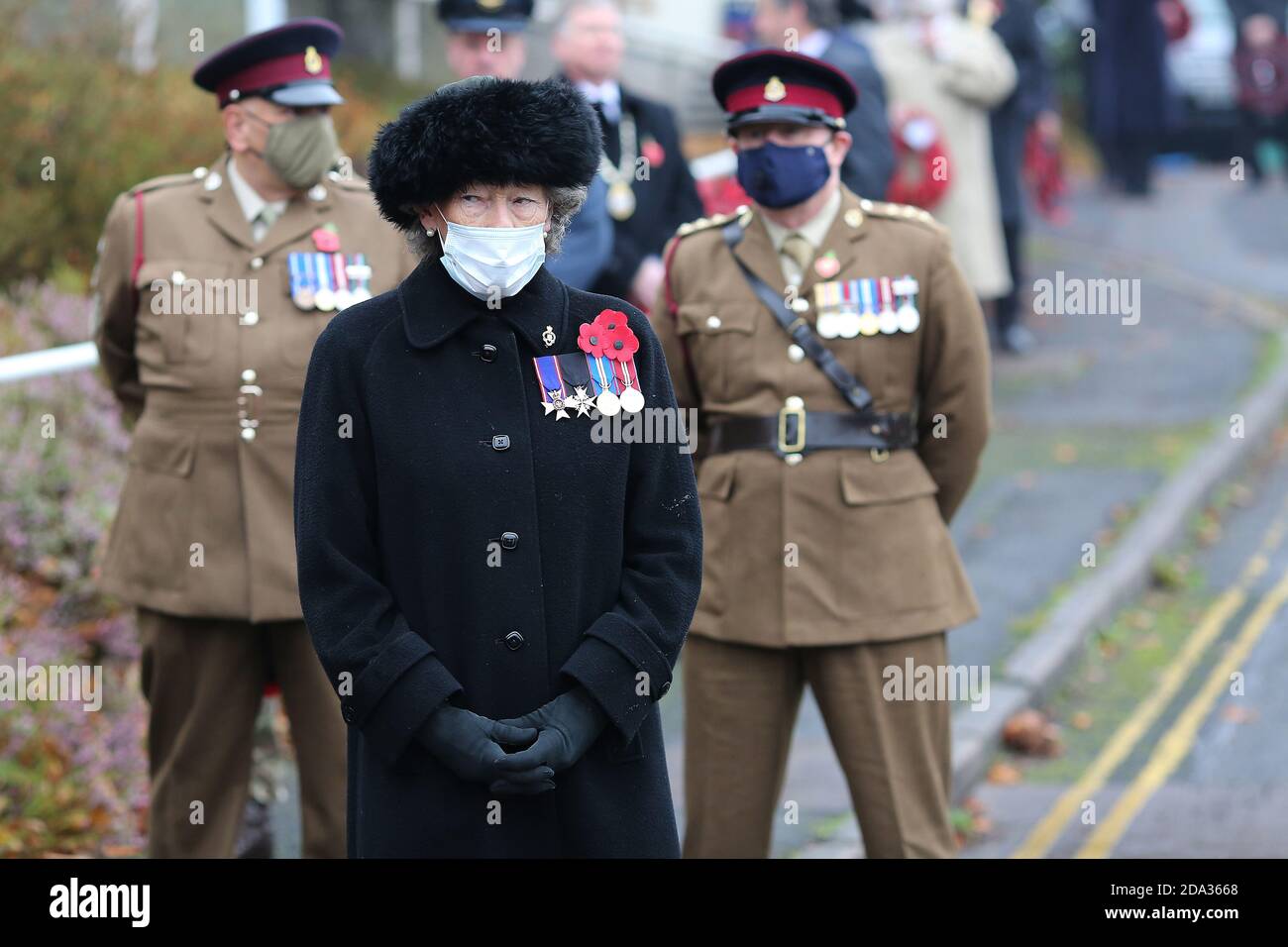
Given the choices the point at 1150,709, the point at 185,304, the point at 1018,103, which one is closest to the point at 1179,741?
the point at 1150,709

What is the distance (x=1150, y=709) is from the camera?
301 inches

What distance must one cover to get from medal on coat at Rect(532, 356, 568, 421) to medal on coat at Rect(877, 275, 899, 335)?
1.50m

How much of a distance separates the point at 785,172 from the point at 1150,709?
3562 millimetres

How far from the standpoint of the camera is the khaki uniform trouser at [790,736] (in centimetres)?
492

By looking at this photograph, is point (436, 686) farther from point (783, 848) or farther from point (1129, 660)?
point (1129, 660)

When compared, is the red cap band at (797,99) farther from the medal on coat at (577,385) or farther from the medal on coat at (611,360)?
the medal on coat at (577,385)

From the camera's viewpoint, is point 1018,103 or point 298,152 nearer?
point 298,152

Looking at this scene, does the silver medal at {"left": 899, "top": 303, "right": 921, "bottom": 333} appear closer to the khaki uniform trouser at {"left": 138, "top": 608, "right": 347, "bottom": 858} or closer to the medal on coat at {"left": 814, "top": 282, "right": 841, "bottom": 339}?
the medal on coat at {"left": 814, "top": 282, "right": 841, "bottom": 339}

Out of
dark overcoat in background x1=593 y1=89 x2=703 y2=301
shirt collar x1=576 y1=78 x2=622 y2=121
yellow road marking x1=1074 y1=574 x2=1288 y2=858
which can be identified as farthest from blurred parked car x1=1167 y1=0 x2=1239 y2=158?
shirt collar x1=576 y1=78 x2=622 y2=121

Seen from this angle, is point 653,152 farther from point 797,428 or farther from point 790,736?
point 790,736

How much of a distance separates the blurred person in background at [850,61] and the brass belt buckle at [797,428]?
2.56m

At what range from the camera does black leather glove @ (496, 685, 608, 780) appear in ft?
11.3

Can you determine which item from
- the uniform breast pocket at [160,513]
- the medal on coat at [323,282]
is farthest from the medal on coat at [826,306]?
the uniform breast pocket at [160,513]
